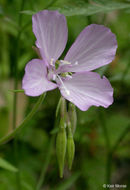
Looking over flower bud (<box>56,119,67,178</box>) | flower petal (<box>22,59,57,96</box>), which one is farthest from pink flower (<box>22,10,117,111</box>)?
flower bud (<box>56,119,67,178</box>)

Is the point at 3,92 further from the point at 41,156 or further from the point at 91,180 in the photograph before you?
the point at 91,180

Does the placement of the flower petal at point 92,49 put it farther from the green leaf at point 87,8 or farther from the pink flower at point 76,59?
the green leaf at point 87,8

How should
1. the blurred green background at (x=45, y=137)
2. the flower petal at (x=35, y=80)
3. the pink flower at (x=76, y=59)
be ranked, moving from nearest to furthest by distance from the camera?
the flower petal at (x=35, y=80), the pink flower at (x=76, y=59), the blurred green background at (x=45, y=137)

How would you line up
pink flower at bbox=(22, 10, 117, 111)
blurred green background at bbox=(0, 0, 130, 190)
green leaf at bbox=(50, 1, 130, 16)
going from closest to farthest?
pink flower at bbox=(22, 10, 117, 111) < green leaf at bbox=(50, 1, 130, 16) < blurred green background at bbox=(0, 0, 130, 190)

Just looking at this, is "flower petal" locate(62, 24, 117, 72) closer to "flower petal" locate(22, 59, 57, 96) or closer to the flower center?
the flower center

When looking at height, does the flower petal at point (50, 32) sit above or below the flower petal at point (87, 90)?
above

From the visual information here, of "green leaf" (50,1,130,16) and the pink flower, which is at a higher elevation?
"green leaf" (50,1,130,16)

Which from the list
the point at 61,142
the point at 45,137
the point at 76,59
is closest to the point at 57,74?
the point at 76,59

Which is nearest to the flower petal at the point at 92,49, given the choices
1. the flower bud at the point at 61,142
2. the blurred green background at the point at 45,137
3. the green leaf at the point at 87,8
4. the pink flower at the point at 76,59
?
the pink flower at the point at 76,59
